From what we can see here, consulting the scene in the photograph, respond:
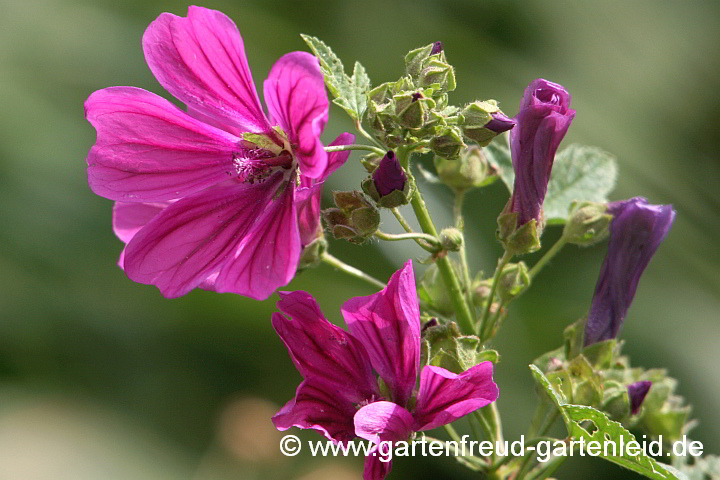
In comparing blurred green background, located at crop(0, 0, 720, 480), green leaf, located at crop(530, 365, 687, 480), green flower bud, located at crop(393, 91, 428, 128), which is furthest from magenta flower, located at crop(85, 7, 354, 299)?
blurred green background, located at crop(0, 0, 720, 480)

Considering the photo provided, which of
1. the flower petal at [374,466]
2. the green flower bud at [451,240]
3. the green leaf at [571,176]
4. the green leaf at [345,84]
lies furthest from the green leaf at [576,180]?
the flower petal at [374,466]

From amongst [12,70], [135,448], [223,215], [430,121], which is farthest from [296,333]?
[12,70]

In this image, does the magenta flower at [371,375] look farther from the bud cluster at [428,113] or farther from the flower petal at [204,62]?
the flower petal at [204,62]

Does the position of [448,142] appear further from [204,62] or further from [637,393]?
[637,393]

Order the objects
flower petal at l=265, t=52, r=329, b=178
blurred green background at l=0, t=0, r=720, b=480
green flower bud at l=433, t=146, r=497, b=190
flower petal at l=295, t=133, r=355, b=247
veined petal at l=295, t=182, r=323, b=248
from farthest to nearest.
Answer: blurred green background at l=0, t=0, r=720, b=480 → green flower bud at l=433, t=146, r=497, b=190 → veined petal at l=295, t=182, r=323, b=248 → flower petal at l=295, t=133, r=355, b=247 → flower petal at l=265, t=52, r=329, b=178

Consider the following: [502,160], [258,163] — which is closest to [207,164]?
[258,163]

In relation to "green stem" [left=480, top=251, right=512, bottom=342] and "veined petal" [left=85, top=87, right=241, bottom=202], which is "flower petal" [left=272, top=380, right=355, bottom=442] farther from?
"veined petal" [left=85, top=87, right=241, bottom=202]
